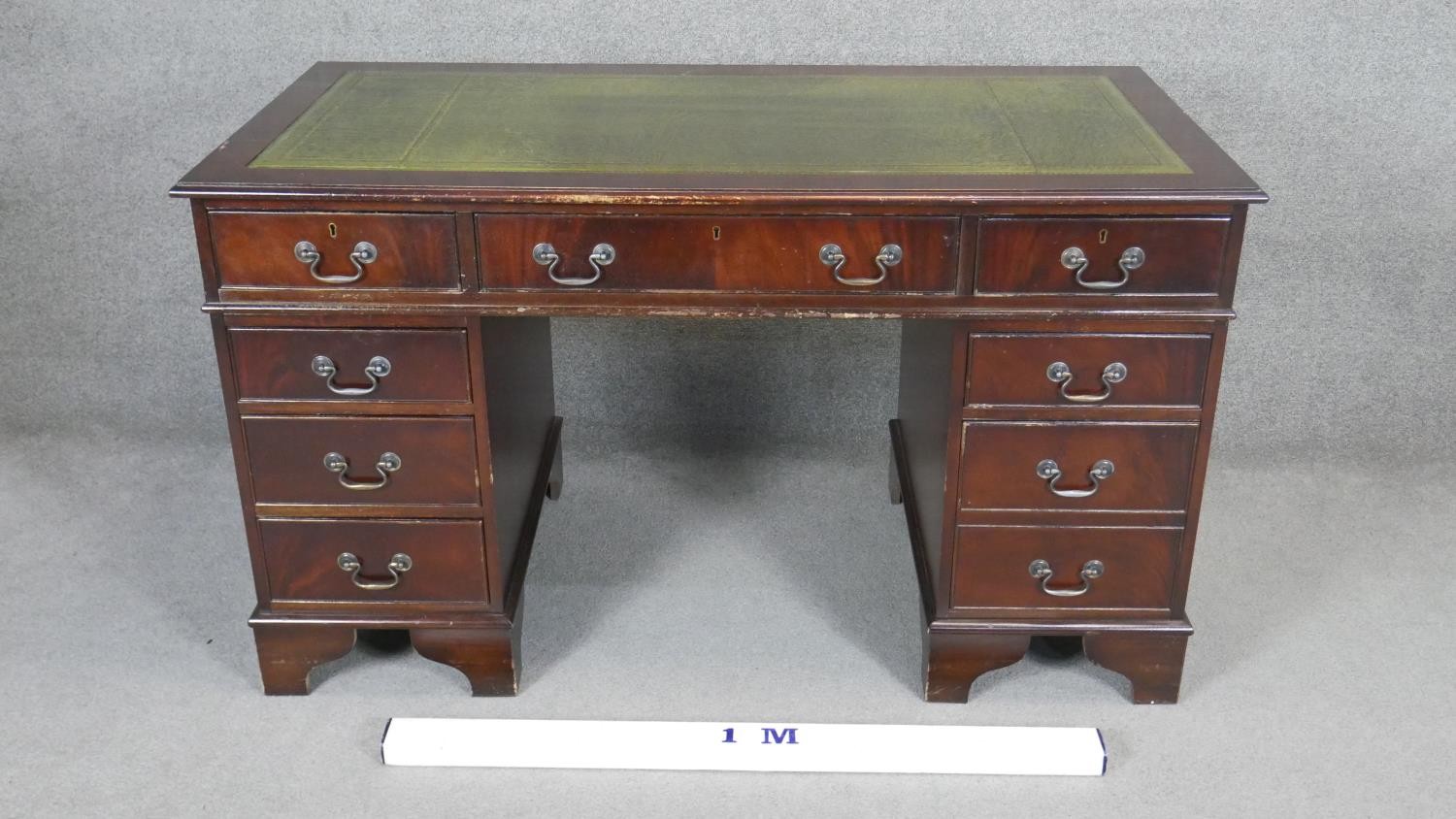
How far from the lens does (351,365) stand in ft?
5.98

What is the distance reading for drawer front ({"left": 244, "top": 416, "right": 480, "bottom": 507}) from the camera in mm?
1856

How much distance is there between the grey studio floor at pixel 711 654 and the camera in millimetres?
1840

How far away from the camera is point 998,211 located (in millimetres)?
1695

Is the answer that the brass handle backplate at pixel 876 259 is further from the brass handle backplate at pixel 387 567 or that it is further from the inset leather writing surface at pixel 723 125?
the brass handle backplate at pixel 387 567

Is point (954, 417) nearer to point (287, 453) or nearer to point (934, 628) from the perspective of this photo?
point (934, 628)

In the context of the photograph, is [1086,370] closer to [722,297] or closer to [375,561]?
[722,297]

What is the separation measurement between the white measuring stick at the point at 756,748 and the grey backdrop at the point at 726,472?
25 millimetres

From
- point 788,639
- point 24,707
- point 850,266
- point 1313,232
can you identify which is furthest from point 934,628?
point 24,707

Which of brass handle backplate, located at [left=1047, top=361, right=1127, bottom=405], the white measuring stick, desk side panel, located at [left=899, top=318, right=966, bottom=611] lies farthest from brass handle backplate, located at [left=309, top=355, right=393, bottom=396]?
brass handle backplate, located at [left=1047, top=361, right=1127, bottom=405]

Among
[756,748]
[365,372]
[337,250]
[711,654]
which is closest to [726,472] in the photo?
[711,654]

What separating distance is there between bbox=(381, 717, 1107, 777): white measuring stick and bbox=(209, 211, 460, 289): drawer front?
0.58 metres

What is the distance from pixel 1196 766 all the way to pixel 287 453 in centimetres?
122

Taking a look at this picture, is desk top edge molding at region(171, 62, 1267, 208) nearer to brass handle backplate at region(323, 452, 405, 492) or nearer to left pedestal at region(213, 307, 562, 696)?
left pedestal at region(213, 307, 562, 696)

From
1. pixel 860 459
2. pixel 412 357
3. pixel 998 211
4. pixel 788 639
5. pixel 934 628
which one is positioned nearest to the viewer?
pixel 998 211
